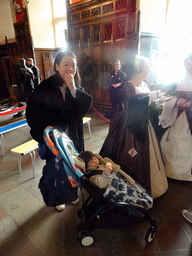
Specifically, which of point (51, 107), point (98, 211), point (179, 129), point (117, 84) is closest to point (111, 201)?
point (98, 211)

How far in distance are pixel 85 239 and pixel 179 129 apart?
170 centimetres

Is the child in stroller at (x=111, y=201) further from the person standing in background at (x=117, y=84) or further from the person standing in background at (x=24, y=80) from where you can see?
the person standing in background at (x=24, y=80)

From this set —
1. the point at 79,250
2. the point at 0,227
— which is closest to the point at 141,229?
the point at 79,250

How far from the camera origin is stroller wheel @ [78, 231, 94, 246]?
5.24 ft

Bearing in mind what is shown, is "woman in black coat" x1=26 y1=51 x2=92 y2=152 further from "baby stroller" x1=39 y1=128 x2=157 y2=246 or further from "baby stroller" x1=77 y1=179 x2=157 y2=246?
"baby stroller" x1=77 y1=179 x2=157 y2=246

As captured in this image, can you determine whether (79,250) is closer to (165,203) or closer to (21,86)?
(165,203)

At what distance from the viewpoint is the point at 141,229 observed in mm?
1788

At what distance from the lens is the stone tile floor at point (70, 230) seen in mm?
1604

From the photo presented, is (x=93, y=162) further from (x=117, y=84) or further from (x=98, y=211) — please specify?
(x=117, y=84)

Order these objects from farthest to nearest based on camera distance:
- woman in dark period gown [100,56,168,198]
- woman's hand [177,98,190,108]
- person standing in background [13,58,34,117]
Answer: person standing in background [13,58,34,117] < woman's hand [177,98,190,108] < woman in dark period gown [100,56,168,198]

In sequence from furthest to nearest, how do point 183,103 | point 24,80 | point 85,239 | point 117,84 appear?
point 24,80
point 117,84
point 183,103
point 85,239

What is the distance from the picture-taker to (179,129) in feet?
7.66

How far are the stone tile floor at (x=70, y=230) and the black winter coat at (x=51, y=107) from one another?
3.01ft

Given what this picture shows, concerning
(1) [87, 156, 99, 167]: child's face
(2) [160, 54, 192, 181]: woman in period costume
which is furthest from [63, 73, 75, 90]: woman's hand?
(2) [160, 54, 192, 181]: woman in period costume
